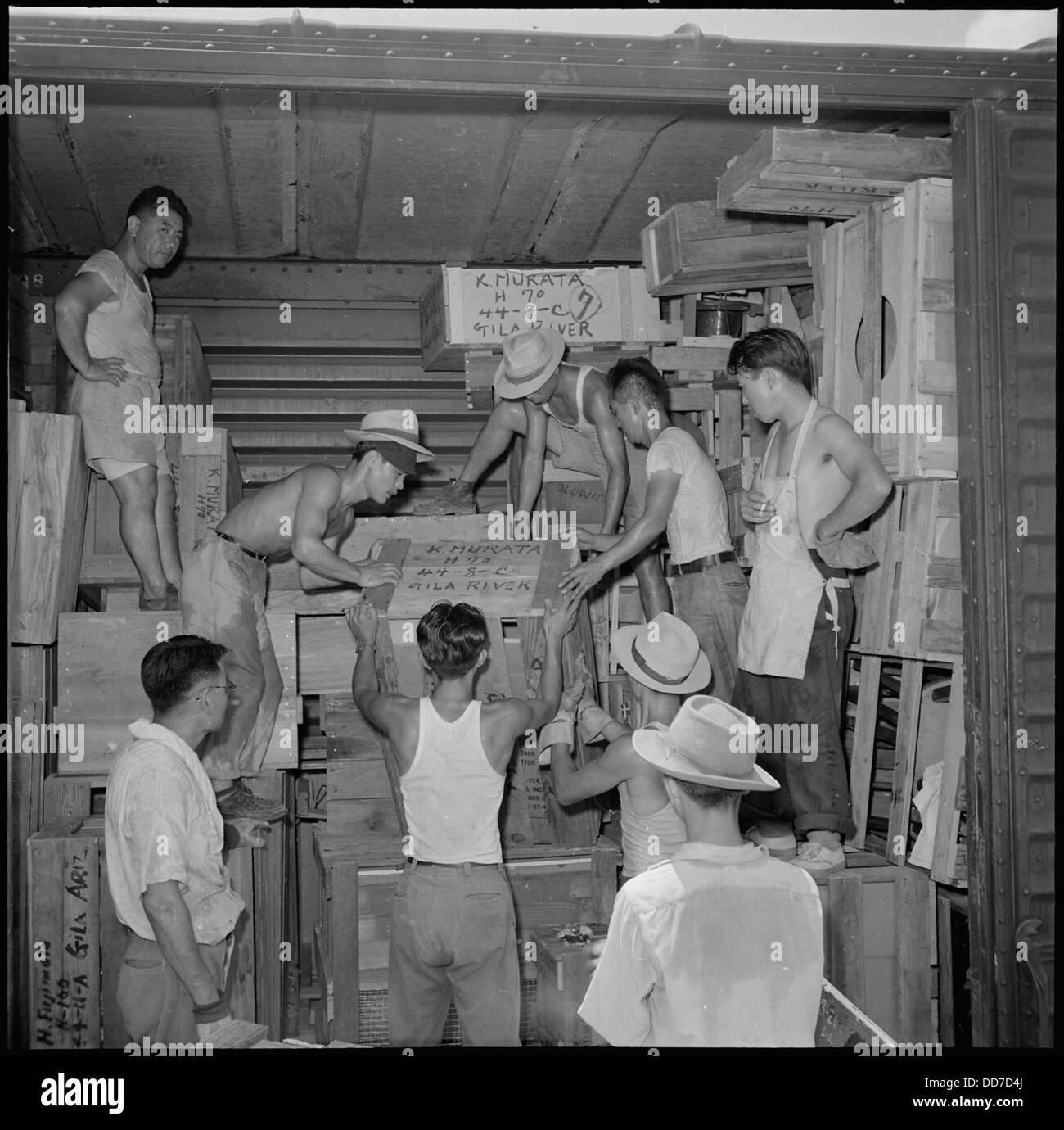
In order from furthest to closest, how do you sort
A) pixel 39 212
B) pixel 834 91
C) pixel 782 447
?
pixel 39 212
pixel 782 447
pixel 834 91

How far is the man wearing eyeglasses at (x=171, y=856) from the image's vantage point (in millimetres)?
4223

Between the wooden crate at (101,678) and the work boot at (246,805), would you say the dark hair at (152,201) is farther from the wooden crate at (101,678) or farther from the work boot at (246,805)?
the work boot at (246,805)

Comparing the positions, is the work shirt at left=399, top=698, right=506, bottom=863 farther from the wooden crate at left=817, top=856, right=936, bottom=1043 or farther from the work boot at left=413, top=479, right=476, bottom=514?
the work boot at left=413, top=479, right=476, bottom=514

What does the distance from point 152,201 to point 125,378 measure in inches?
43.1

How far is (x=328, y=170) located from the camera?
7215mm

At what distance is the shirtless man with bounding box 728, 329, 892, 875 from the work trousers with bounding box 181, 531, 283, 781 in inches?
111

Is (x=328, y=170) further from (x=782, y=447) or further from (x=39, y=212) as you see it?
(x=782, y=447)

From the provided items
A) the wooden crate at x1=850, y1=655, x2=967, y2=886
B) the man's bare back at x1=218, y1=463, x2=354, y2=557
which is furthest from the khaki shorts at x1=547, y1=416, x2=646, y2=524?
the wooden crate at x1=850, y1=655, x2=967, y2=886

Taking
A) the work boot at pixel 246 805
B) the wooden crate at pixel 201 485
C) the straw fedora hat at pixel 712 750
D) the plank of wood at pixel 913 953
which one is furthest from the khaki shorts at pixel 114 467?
the plank of wood at pixel 913 953

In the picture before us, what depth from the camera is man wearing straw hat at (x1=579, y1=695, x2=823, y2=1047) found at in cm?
325

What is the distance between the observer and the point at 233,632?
6.54 meters

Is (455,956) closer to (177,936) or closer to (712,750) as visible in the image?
(177,936)
